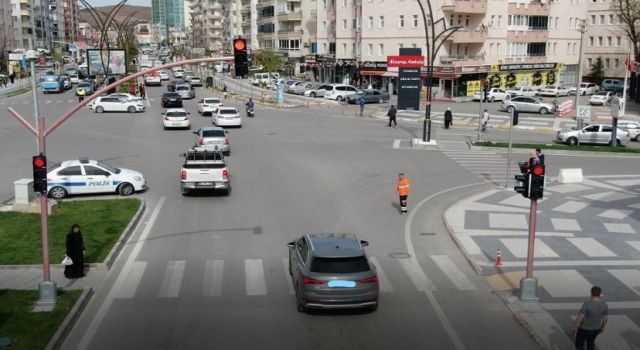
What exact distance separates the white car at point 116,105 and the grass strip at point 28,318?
43273mm

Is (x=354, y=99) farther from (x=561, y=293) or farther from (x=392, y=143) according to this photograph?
(x=561, y=293)

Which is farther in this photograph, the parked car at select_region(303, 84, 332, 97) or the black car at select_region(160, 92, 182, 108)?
the parked car at select_region(303, 84, 332, 97)

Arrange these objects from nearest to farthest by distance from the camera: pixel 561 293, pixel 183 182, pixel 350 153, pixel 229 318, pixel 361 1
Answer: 1. pixel 229 318
2. pixel 561 293
3. pixel 183 182
4. pixel 350 153
5. pixel 361 1

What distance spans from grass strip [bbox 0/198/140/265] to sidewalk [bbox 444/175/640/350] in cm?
1048

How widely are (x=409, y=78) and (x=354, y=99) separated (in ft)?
36.1

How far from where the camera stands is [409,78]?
60.1m

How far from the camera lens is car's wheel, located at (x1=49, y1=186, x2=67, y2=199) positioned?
2602cm

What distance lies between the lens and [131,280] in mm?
17250

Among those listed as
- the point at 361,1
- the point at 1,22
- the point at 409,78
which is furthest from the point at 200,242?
the point at 1,22

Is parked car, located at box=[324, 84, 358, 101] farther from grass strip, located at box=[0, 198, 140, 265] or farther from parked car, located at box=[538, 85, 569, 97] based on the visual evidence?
grass strip, located at box=[0, 198, 140, 265]

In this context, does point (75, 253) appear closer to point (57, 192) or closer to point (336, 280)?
point (336, 280)

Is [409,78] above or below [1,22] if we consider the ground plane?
below

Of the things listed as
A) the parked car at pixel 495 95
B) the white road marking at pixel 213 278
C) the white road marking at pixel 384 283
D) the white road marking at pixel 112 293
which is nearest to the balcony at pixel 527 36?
the parked car at pixel 495 95

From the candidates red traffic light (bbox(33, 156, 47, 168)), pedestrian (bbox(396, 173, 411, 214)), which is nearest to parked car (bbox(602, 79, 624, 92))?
pedestrian (bbox(396, 173, 411, 214))
